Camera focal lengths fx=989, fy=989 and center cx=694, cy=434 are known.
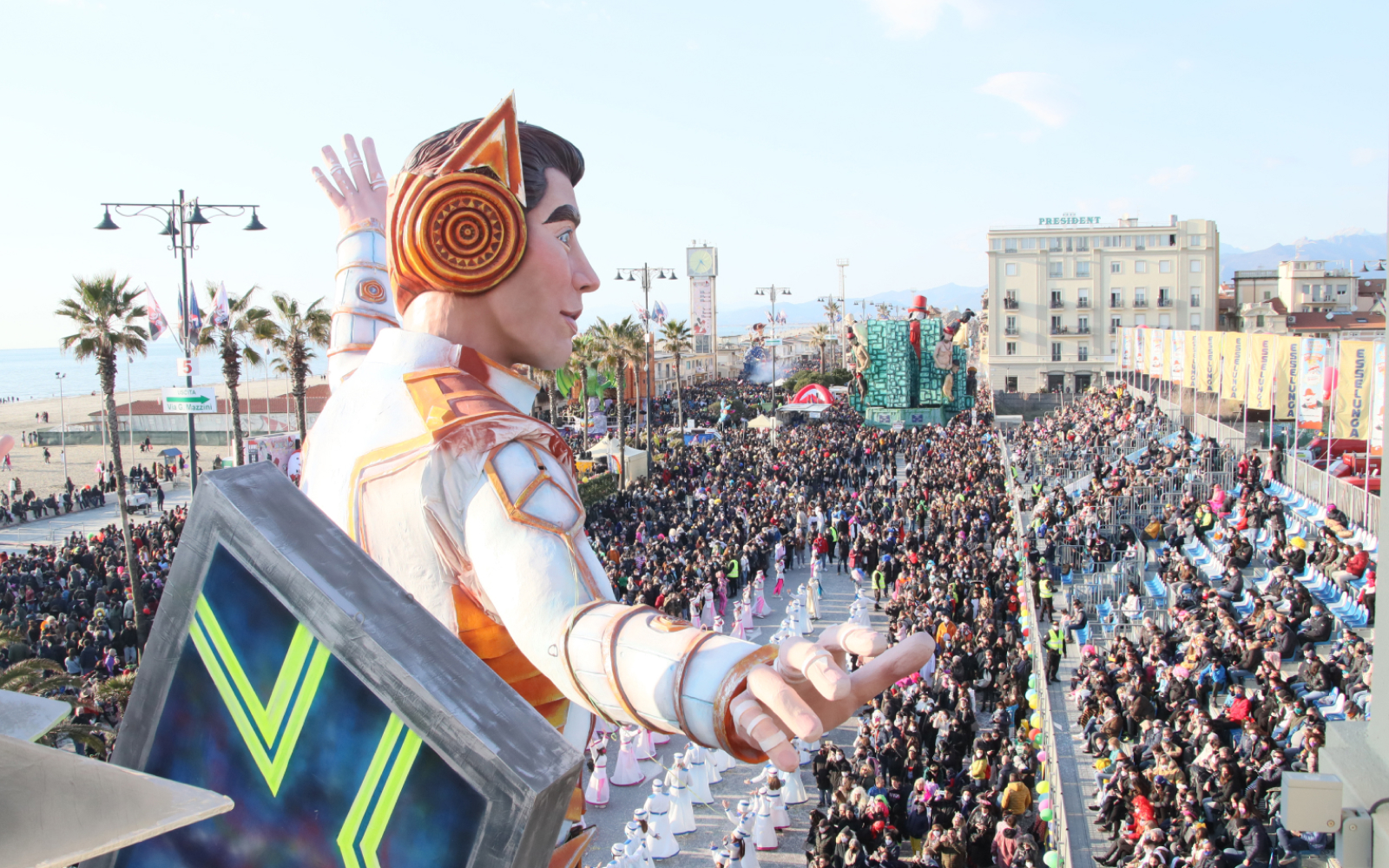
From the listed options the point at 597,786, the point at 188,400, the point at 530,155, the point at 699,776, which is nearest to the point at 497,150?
the point at 530,155

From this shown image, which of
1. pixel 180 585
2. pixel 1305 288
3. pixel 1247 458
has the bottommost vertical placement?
pixel 1247 458

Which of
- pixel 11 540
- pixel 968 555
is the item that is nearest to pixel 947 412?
pixel 968 555

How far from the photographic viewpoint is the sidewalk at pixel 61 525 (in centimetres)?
2541

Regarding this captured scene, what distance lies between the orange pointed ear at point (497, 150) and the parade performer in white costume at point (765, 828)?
804cm

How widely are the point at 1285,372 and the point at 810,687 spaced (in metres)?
21.1

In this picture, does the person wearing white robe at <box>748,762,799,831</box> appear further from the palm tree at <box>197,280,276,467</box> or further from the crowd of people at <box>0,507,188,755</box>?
the palm tree at <box>197,280,276,467</box>

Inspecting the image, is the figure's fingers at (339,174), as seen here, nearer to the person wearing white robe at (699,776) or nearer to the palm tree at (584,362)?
the person wearing white robe at (699,776)

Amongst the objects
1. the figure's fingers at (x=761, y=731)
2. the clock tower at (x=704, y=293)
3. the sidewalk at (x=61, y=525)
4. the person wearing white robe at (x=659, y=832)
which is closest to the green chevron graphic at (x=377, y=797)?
the figure's fingers at (x=761, y=731)

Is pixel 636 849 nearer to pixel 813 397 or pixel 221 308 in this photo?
pixel 221 308

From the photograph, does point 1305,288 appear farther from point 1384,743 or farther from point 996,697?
point 1384,743

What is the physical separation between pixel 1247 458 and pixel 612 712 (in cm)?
1960

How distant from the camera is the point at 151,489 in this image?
30438mm

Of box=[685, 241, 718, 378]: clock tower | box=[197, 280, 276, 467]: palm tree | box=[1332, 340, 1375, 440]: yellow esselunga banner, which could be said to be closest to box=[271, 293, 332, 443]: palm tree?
box=[197, 280, 276, 467]: palm tree

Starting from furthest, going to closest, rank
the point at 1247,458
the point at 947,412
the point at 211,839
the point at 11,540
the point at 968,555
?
the point at 947,412 → the point at 11,540 → the point at 1247,458 → the point at 968,555 → the point at 211,839
